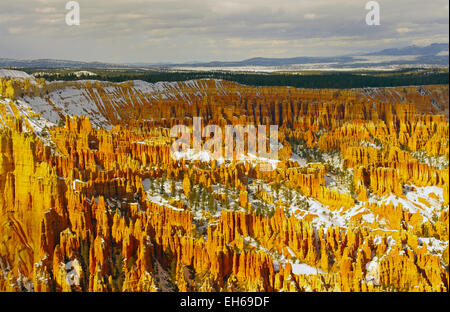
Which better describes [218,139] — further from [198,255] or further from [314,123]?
[198,255]

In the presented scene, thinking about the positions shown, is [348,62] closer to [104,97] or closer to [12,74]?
[104,97]

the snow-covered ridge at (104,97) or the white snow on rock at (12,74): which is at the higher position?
the white snow on rock at (12,74)

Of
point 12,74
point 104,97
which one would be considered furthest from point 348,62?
point 12,74

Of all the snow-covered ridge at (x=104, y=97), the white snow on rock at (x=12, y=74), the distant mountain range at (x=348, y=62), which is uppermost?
the distant mountain range at (x=348, y=62)

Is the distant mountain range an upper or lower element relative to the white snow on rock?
upper

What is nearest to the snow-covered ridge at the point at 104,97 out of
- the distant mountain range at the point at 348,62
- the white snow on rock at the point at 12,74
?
the white snow on rock at the point at 12,74

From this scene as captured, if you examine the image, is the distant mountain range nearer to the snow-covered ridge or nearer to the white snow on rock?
the snow-covered ridge

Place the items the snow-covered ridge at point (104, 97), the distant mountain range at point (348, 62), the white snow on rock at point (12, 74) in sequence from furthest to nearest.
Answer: the distant mountain range at point (348, 62) < the snow-covered ridge at point (104, 97) < the white snow on rock at point (12, 74)

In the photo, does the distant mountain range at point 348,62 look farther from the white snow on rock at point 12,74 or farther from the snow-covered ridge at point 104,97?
the white snow on rock at point 12,74

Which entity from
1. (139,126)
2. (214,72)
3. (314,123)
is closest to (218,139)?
(139,126)

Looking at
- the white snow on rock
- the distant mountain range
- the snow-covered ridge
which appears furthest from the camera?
the distant mountain range

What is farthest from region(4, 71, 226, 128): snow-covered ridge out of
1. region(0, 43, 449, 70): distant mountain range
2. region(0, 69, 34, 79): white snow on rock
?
region(0, 43, 449, 70): distant mountain range

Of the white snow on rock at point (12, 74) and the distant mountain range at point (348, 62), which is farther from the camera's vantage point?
the distant mountain range at point (348, 62)
